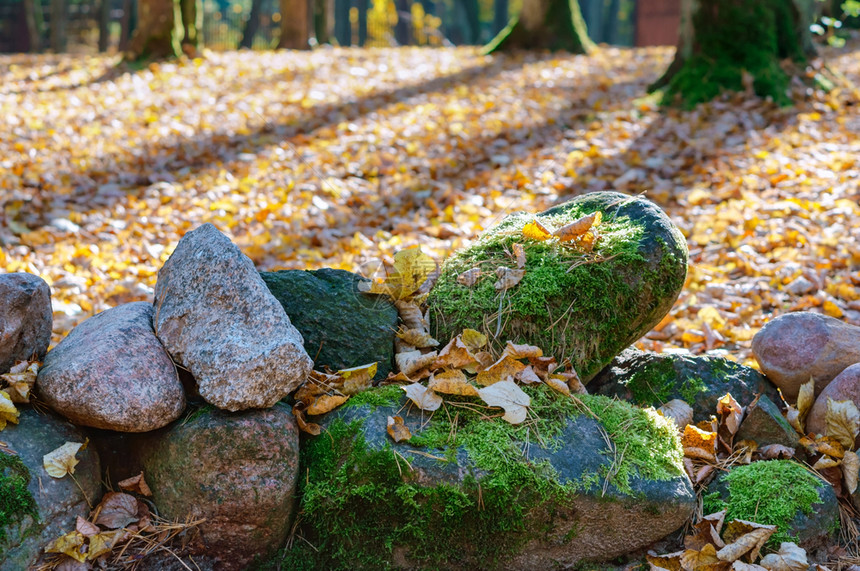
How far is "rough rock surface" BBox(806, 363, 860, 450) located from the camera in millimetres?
3080

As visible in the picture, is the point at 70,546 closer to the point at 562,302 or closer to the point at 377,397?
the point at 377,397

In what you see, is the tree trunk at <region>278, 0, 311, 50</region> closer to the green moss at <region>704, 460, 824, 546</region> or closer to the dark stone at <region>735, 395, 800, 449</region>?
the dark stone at <region>735, 395, 800, 449</region>

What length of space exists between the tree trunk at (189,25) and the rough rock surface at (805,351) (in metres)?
10.9

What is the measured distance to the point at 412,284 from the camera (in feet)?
10.9

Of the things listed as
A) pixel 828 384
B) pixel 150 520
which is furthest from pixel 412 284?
pixel 828 384

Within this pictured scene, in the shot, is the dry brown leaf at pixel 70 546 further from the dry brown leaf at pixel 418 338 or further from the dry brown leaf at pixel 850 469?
the dry brown leaf at pixel 850 469

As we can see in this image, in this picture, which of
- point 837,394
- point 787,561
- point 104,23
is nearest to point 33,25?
point 104,23

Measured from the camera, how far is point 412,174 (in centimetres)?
690

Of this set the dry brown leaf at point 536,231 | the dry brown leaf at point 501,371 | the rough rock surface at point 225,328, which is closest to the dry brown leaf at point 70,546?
the rough rock surface at point 225,328

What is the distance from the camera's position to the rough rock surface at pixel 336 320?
3070 millimetres

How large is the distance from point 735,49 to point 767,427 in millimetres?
6353

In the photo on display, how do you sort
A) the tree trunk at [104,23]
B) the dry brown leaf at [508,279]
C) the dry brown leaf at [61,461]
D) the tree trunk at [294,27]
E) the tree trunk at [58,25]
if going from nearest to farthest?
1. the dry brown leaf at [61,461]
2. the dry brown leaf at [508,279]
3. the tree trunk at [294,27]
4. the tree trunk at [58,25]
5. the tree trunk at [104,23]

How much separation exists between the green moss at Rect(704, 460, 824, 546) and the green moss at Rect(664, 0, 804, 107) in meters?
5.99

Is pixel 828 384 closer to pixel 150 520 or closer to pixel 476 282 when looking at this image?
pixel 476 282
